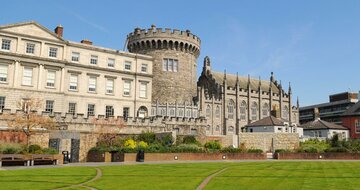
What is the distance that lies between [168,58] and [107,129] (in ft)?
80.6

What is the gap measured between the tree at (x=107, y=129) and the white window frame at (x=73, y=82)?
10.6 meters

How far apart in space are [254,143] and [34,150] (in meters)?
28.0

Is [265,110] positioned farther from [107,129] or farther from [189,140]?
[107,129]

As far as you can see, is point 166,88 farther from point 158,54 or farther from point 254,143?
point 254,143

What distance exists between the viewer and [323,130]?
63219 millimetres

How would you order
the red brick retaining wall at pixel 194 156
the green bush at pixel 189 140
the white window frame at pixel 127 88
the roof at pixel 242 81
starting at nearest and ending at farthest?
the red brick retaining wall at pixel 194 156 < the green bush at pixel 189 140 < the white window frame at pixel 127 88 < the roof at pixel 242 81

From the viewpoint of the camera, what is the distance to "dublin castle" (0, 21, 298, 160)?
149 ft

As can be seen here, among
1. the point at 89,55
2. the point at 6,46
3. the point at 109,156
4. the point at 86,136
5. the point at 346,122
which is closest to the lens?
the point at 109,156

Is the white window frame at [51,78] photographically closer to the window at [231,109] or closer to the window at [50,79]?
the window at [50,79]

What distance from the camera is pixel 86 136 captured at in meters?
37.1

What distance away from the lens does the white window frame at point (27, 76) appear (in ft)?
152

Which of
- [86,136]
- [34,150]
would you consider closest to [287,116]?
[86,136]

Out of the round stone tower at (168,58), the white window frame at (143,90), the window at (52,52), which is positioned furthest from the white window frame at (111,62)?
the round stone tower at (168,58)

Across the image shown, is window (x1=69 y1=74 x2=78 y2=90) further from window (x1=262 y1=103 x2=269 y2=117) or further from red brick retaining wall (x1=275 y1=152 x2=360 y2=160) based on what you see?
window (x1=262 y1=103 x2=269 y2=117)
